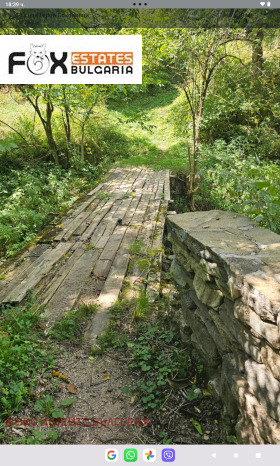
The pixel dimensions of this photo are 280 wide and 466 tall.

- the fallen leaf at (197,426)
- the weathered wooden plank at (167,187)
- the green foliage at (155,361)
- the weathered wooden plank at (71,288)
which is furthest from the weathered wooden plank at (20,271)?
the weathered wooden plank at (167,187)

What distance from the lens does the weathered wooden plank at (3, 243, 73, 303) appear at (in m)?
2.85

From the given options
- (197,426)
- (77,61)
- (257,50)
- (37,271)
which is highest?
(257,50)

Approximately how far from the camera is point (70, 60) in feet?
10.5

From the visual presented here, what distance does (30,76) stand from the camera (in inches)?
125

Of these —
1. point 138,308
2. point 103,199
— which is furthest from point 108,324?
point 103,199

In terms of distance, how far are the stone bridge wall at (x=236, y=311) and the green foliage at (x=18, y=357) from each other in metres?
1.10

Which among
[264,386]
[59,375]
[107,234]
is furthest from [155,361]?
[107,234]
